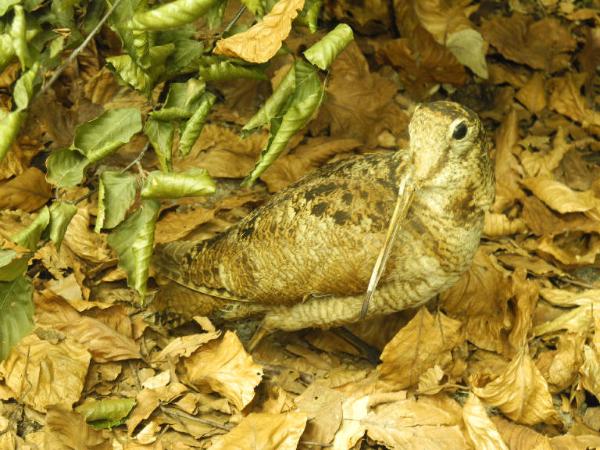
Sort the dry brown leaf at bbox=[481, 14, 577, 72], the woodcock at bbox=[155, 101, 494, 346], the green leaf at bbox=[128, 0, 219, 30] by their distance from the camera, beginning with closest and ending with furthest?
the green leaf at bbox=[128, 0, 219, 30] < the woodcock at bbox=[155, 101, 494, 346] < the dry brown leaf at bbox=[481, 14, 577, 72]

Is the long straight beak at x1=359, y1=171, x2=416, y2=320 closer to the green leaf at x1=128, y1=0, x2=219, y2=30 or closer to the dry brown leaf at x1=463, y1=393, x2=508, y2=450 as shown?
→ the dry brown leaf at x1=463, y1=393, x2=508, y2=450

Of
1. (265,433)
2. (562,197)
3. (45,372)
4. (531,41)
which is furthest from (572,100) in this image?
(45,372)

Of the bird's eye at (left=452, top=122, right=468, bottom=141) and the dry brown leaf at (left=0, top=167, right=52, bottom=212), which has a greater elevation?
the bird's eye at (left=452, top=122, right=468, bottom=141)

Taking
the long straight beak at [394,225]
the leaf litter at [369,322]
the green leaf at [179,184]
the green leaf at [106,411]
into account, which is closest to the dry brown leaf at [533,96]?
the leaf litter at [369,322]

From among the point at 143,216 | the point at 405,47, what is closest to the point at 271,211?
the point at 143,216

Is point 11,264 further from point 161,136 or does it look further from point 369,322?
point 369,322

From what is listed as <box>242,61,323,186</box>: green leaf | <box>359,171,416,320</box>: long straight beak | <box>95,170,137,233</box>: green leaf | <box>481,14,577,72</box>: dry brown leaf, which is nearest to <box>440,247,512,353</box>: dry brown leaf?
<box>359,171,416,320</box>: long straight beak

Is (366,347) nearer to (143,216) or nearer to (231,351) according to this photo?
(231,351)
